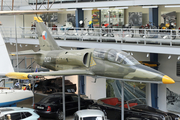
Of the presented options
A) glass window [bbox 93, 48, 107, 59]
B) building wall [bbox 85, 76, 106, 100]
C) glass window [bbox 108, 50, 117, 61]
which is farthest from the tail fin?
glass window [bbox 108, 50, 117, 61]

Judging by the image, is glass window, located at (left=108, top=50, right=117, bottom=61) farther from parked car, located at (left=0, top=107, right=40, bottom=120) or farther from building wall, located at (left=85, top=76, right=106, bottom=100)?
building wall, located at (left=85, top=76, right=106, bottom=100)

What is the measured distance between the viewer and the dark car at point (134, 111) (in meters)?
13.5

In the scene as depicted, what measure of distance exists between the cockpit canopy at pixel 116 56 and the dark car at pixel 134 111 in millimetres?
2230

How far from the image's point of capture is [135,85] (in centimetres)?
2039

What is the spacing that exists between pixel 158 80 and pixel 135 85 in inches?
312

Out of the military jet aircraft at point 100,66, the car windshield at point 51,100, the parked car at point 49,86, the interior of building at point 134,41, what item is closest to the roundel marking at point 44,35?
the interior of building at point 134,41

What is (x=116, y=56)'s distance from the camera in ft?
45.6

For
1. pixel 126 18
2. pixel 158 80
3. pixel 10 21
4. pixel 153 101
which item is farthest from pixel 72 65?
pixel 10 21

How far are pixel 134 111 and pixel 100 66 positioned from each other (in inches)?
100

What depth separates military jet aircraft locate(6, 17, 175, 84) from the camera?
13.0 metres

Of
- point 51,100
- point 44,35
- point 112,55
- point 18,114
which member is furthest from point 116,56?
point 44,35

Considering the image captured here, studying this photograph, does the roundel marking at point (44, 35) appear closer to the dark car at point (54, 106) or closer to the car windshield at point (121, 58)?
the dark car at point (54, 106)

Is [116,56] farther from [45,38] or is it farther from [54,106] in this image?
[45,38]

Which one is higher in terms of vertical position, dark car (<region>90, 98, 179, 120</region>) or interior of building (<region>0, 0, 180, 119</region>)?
interior of building (<region>0, 0, 180, 119</region>)
